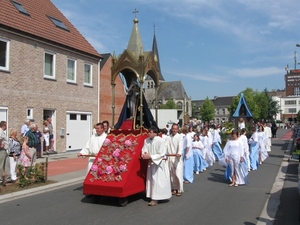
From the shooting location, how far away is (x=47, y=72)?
18188 millimetres

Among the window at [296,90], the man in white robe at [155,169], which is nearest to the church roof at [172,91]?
the window at [296,90]

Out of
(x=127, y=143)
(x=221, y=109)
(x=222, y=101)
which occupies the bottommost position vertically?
(x=127, y=143)

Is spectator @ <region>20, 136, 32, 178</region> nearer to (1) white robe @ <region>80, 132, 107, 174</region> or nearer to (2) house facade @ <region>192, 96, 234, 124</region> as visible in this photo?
(1) white robe @ <region>80, 132, 107, 174</region>

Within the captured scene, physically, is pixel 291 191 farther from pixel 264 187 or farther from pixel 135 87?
pixel 135 87

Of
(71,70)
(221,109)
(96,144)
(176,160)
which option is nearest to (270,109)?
(221,109)

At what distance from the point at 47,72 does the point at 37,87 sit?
133cm

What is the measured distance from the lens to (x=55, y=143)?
1825cm

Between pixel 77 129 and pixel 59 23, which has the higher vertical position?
pixel 59 23

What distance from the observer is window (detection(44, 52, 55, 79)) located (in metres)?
18.1

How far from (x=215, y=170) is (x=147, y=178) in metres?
6.40

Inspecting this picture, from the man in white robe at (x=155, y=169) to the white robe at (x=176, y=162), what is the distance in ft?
3.20

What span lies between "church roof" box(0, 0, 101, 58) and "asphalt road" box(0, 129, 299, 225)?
10.00 m

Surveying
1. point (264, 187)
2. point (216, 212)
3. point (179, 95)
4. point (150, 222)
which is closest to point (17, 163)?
point (150, 222)

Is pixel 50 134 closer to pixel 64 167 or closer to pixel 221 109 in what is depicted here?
pixel 64 167
